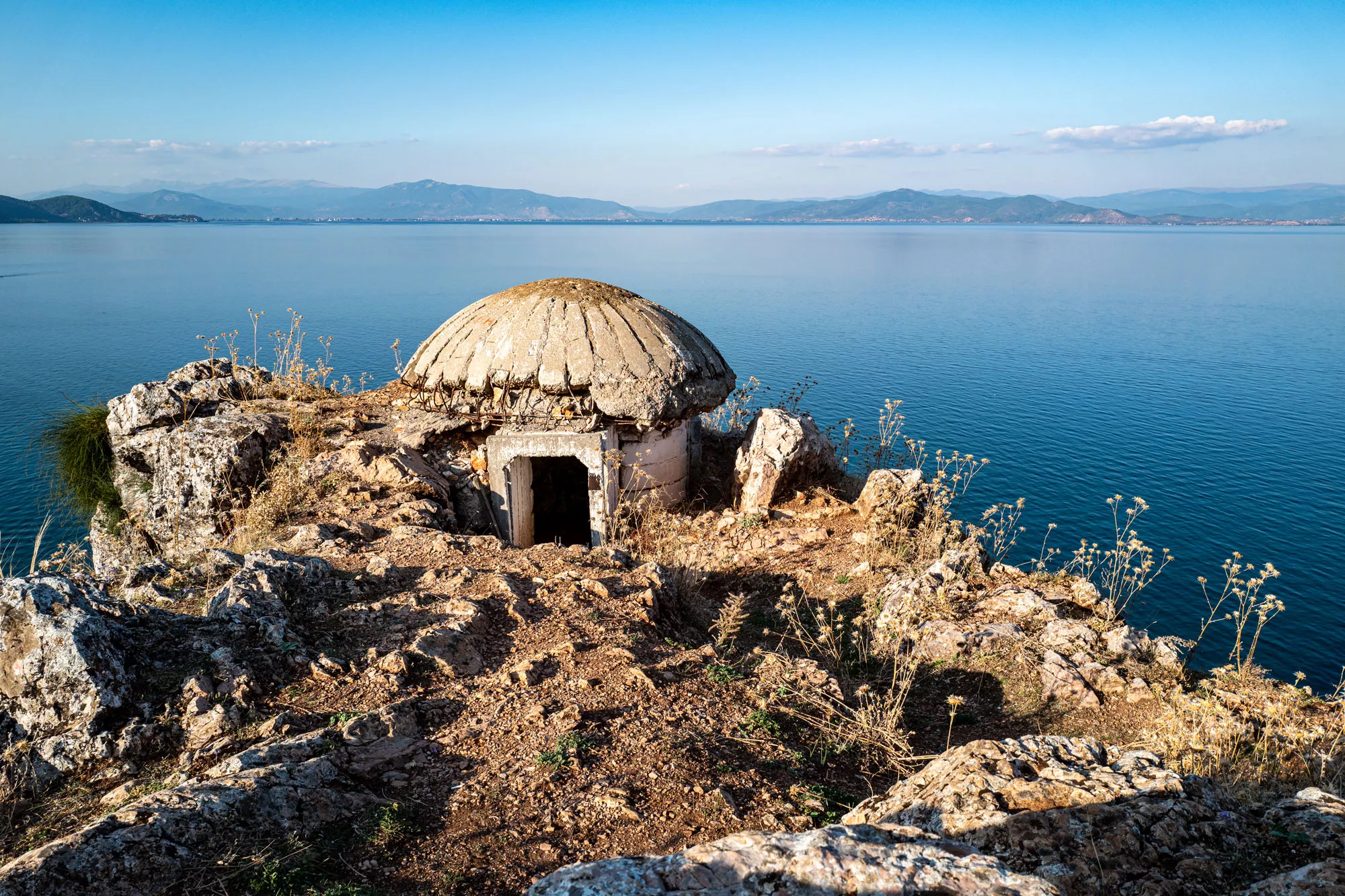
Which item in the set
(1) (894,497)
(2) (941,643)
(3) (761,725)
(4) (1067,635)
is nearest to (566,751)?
(3) (761,725)

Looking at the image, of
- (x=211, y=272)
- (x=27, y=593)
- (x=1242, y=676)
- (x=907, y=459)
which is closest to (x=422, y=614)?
(x=27, y=593)

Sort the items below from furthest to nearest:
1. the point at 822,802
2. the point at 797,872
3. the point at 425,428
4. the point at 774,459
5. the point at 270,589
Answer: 1. the point at 774,459
2. the point at 425,428
3. the point at 270,589
4. the point at 822,802
5. the point at 797,872

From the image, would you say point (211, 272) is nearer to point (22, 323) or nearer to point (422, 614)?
point (22, 323)

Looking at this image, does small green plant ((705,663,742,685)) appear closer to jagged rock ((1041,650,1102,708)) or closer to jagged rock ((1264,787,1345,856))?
jagged rock ((1041,650,1102,708))

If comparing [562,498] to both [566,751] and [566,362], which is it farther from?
[566,751]

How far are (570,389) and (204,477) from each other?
4985 mm

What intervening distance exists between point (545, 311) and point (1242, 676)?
9.11 m

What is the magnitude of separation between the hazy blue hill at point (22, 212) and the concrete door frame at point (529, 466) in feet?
629

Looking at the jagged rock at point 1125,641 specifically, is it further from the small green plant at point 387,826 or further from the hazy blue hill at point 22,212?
the hazy blue hill at point 22,212

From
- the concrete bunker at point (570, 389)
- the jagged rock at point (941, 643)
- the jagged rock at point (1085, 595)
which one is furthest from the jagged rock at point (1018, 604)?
the concrete bunker at point (570, 389)

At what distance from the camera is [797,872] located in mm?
2477

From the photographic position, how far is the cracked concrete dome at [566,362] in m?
10.7

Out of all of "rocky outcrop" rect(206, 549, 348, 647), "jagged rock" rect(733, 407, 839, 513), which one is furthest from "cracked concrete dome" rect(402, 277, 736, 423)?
"rocky outcrop" rect(206, 549, 348, 647)

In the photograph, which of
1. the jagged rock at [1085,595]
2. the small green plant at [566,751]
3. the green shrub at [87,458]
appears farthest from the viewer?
the green shrub at [87,458]
